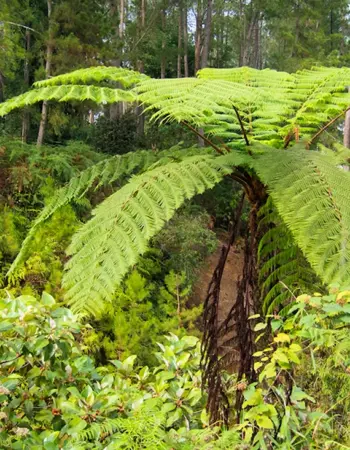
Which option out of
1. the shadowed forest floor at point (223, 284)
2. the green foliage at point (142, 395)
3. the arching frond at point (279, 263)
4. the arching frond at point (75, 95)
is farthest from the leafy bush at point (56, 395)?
the shadowed forest floor at point (223, 284)

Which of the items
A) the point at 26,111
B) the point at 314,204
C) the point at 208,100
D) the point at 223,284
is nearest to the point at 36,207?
the point at 223,284

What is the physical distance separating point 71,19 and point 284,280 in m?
8.73

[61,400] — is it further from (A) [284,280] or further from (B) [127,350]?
(B) [127,350]

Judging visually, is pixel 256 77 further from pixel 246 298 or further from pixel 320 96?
pixel 246 298

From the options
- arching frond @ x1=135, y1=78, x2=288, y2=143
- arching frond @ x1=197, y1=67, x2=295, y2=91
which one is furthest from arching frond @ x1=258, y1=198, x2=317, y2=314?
arching frond @ x1=197, y1=67, x2=295, y2=91

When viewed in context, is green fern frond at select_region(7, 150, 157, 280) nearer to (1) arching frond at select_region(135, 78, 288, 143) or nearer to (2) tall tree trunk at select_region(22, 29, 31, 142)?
(1) arching frond at select_region(135, 78, 288, 143)

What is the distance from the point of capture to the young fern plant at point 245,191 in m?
1.08

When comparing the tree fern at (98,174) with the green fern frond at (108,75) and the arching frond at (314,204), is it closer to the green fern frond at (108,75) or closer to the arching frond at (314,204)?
the green fern frond at (108,75)

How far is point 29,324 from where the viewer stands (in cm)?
186

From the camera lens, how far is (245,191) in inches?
56.3

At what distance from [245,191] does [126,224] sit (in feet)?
1.51

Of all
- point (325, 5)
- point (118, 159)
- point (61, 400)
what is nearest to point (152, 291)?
point (61, 400)

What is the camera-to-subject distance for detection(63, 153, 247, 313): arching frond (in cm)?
105

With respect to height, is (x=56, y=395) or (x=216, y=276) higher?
(x=216, y=276)
